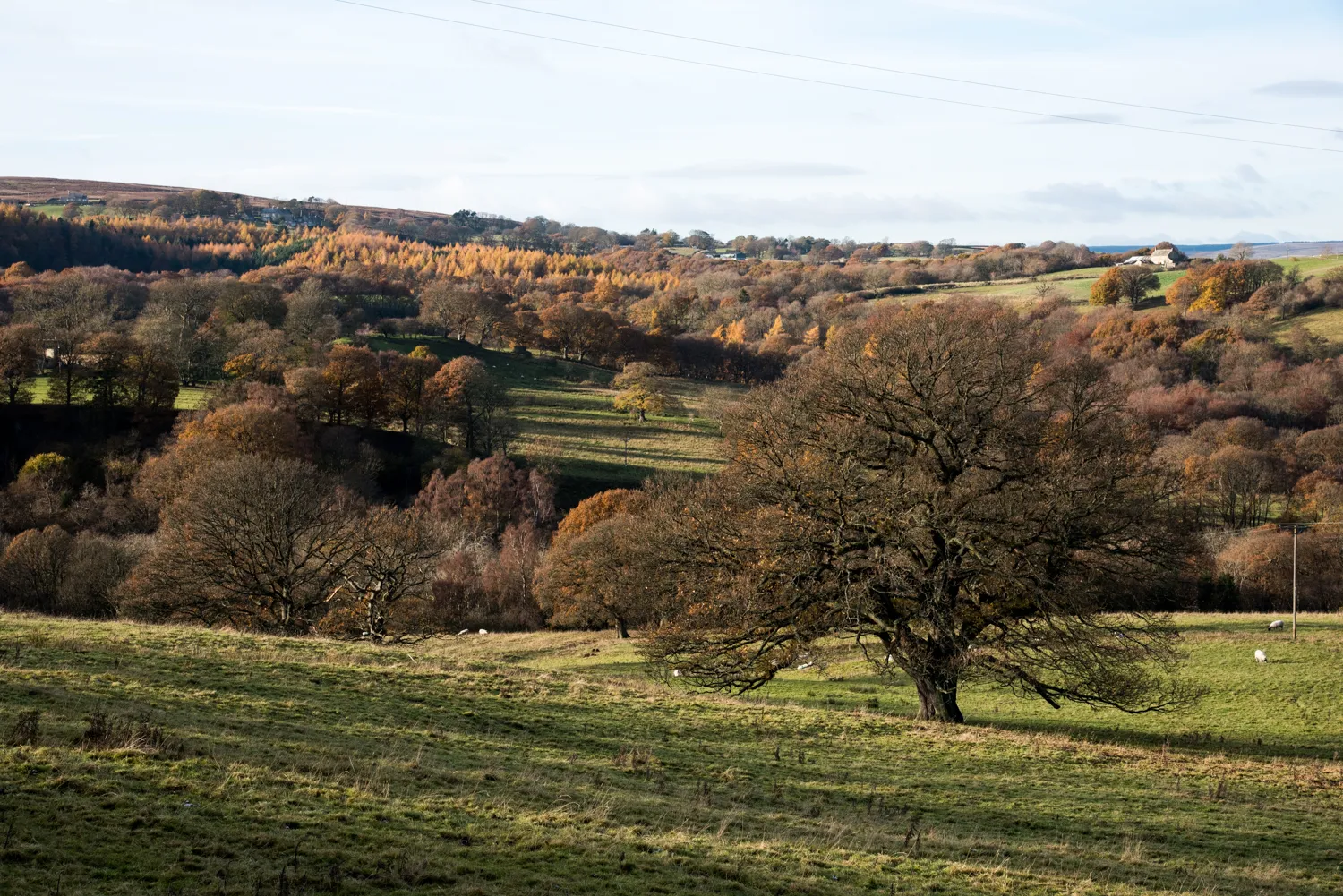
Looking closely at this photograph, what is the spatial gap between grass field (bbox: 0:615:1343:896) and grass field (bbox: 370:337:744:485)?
182 feet

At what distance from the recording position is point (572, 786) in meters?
13.8

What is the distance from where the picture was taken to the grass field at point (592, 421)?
297ft

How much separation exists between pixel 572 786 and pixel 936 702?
44.9ft

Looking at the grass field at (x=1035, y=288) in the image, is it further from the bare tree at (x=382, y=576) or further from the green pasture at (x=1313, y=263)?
the bare tree at (x=382, y=576)

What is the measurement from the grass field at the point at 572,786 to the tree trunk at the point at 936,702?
93 centimetres

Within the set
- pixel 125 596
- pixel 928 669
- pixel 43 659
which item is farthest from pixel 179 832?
pixel 125 596

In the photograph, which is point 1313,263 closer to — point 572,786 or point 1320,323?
point 1320,323

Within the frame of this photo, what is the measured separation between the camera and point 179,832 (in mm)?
9500

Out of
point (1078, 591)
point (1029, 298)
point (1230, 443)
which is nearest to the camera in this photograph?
point (1078, 591)

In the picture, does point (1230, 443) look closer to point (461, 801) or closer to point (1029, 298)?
point (1029, 298)

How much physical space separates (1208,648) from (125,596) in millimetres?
42551

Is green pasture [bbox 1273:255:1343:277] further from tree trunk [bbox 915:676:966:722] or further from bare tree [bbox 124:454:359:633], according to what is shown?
bare tree [bbox 124:454:359:633]

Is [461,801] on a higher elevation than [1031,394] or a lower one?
lower

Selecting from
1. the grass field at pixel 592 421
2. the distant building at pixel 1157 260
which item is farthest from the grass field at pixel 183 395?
the distant building at pixel 1157 260
